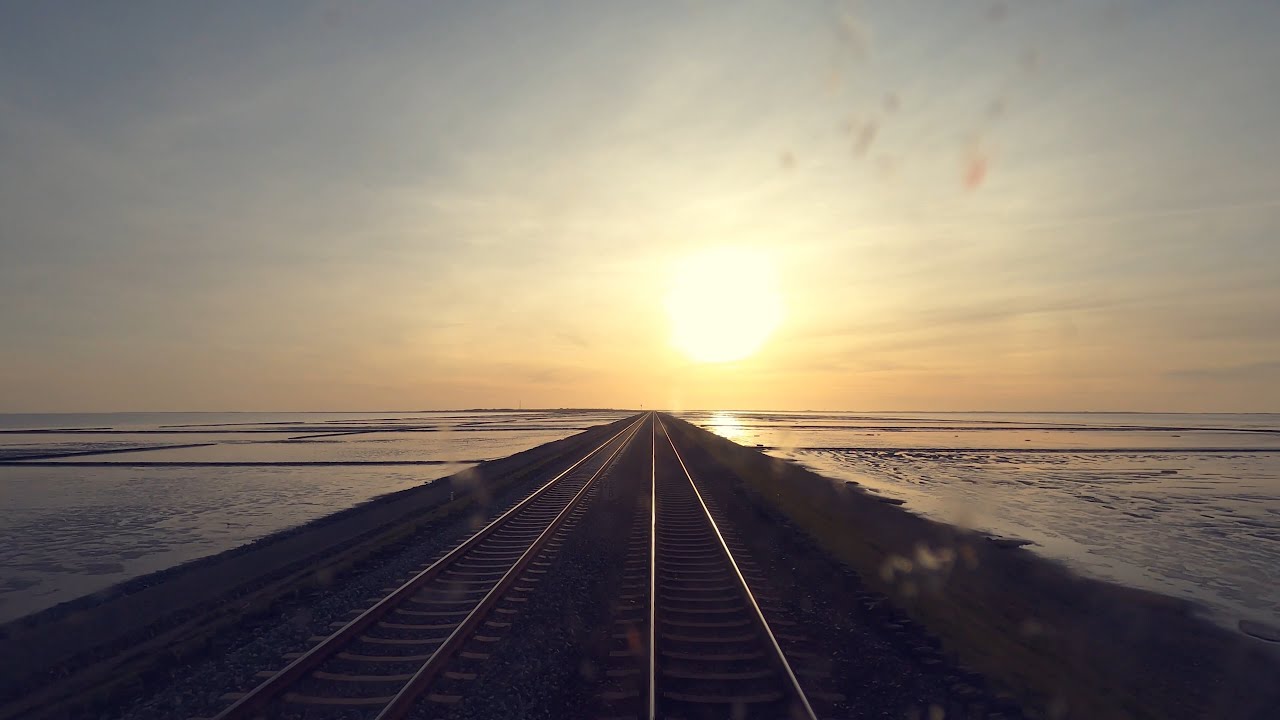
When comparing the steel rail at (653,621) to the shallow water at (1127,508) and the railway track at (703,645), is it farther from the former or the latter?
the shallow water at (1127,508)

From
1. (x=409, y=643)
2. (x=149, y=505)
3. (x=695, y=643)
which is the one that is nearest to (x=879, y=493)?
(x=695, y=643)

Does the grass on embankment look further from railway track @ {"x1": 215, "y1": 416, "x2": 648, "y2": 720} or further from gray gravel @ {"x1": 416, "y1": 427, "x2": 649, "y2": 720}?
railway track @ {"x1": 215, "y1": 416, "x2": 648, "y2": 720}

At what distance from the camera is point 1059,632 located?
898 cm

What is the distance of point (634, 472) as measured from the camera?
88.8 feet

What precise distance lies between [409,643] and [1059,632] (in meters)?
9.53

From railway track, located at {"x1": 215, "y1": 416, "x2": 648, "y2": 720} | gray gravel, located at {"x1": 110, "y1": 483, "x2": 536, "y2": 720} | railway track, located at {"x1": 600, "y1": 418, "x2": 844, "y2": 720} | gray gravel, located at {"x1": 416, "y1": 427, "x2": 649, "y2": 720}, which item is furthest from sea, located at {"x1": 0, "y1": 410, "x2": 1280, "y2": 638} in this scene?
gray gravel, located at {"x1": 416, "y1": 427, "x2": 649, "y2": 720}

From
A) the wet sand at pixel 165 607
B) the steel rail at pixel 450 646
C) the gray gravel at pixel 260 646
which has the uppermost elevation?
the steel rail at pixel 450 646

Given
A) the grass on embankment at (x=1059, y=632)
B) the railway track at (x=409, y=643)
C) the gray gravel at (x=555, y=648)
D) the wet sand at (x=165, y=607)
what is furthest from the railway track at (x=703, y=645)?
the wet sand at (x=165, y=607)

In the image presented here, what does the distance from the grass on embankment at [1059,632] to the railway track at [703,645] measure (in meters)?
2.29

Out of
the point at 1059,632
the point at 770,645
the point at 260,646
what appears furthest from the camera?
the point at 1059,632

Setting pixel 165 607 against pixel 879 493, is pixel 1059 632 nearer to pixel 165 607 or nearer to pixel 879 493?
pixel 165 607

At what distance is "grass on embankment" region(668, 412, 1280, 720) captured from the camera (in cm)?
663

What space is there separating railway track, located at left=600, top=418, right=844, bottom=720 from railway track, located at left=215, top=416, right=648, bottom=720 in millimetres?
1735

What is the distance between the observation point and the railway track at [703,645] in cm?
573
